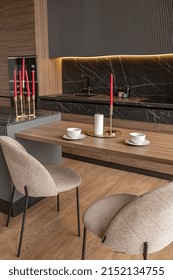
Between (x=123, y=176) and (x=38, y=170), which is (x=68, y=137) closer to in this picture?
(x=38, y=170)

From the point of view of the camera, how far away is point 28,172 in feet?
5.66

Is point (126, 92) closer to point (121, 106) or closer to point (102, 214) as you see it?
point (121, 106)

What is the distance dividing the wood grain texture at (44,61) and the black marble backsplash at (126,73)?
15cm

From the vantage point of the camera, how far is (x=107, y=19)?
11.5 ft

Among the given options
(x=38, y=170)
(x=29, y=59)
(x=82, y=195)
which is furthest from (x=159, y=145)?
(x=29, y=59)

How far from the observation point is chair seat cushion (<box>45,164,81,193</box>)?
6.19 ft

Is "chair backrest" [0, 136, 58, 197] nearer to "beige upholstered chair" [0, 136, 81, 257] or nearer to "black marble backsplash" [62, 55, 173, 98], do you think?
"beige upholstered chair" [0, 136, 81, 257]

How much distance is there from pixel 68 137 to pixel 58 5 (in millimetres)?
2753

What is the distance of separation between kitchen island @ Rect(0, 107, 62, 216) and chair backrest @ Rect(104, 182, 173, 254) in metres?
1.31

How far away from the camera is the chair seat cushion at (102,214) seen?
4.64 ft

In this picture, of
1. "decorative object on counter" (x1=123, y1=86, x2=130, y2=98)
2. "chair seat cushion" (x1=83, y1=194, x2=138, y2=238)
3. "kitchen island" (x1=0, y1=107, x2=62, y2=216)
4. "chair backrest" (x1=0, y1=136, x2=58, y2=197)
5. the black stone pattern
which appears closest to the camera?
"chair seat cushion" (x1=83, y1=194, x2=138, y2=238)

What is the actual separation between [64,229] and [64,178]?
531 mm

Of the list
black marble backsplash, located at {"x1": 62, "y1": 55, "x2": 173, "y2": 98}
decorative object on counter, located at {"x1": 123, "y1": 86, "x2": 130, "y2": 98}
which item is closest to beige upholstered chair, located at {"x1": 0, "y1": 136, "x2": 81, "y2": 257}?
decorative object on counter, located at {"x1": 123, "y1": 86, "x2": 130, "y2": 98}

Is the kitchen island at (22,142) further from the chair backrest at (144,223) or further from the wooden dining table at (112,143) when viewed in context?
the chair backrest at (144,223)
